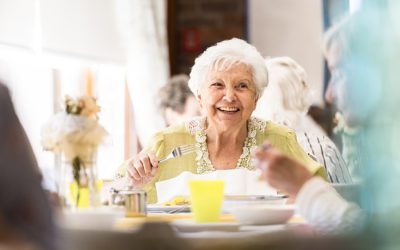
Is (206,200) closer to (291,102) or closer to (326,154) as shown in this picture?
(326,154)

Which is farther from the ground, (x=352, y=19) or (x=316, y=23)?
(x=316, y=23)

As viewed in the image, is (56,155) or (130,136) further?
(130,136)

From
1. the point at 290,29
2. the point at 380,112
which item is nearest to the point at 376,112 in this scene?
the point at 380,112

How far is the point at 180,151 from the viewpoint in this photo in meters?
2.61

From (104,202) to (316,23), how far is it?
3.98 meters

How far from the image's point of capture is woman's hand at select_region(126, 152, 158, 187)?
92.0 inches

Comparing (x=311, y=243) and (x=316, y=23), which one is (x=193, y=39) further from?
(x=311, y=243)

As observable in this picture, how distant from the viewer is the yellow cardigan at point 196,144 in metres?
2.54

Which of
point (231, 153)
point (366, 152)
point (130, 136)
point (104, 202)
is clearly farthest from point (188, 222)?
point (130, 136)

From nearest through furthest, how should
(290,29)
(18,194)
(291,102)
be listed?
1. (18,194)
2. (291,102)
3. (290,29)

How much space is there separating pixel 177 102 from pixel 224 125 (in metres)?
2.02

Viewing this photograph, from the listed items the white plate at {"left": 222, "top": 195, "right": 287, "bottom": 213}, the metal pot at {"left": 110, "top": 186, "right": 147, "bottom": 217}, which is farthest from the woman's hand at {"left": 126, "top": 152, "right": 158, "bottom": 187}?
the metal pot at {"left": 110, "top": 186, "right": 147, "bottom": 217}

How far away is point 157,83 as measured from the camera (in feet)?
16.5

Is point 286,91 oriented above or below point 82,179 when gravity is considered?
above
